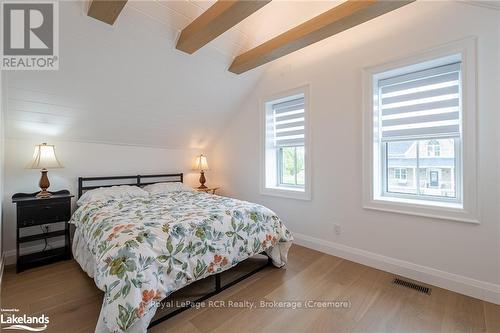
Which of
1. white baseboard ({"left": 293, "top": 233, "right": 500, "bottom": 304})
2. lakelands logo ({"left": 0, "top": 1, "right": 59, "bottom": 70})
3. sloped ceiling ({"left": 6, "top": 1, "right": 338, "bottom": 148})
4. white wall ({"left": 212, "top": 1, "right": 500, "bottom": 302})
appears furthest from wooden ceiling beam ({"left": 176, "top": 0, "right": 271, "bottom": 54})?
white baseboard ({"left": 293, "top": 233, "right": 500, "bottom": 304})

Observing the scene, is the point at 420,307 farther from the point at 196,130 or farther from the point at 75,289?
the point at 196,130

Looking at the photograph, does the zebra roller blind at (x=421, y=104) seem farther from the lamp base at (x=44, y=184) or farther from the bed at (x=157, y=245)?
the lamp base at (x=44, y=184)

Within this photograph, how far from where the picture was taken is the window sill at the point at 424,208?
202 cm

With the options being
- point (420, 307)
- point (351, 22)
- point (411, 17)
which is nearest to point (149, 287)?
point (420, 307)

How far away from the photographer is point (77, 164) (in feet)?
10.3

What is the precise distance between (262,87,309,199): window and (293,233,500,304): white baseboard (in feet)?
2.40

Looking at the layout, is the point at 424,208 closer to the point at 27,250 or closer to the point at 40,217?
the point at 40,217

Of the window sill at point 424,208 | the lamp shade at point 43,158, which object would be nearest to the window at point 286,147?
the window sill at point 424,208

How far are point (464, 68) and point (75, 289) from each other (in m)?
3.94

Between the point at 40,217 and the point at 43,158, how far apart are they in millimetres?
656

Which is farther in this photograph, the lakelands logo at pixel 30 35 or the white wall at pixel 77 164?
the white wall at pixel 77 164

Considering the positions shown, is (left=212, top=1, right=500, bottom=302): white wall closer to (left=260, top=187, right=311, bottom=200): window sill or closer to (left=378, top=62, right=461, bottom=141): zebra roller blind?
(left=260, top=187, right=311, bottom=200): window sill

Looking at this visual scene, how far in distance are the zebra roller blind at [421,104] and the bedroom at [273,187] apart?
0.05ft

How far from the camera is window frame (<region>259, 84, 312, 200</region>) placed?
10.1ft
